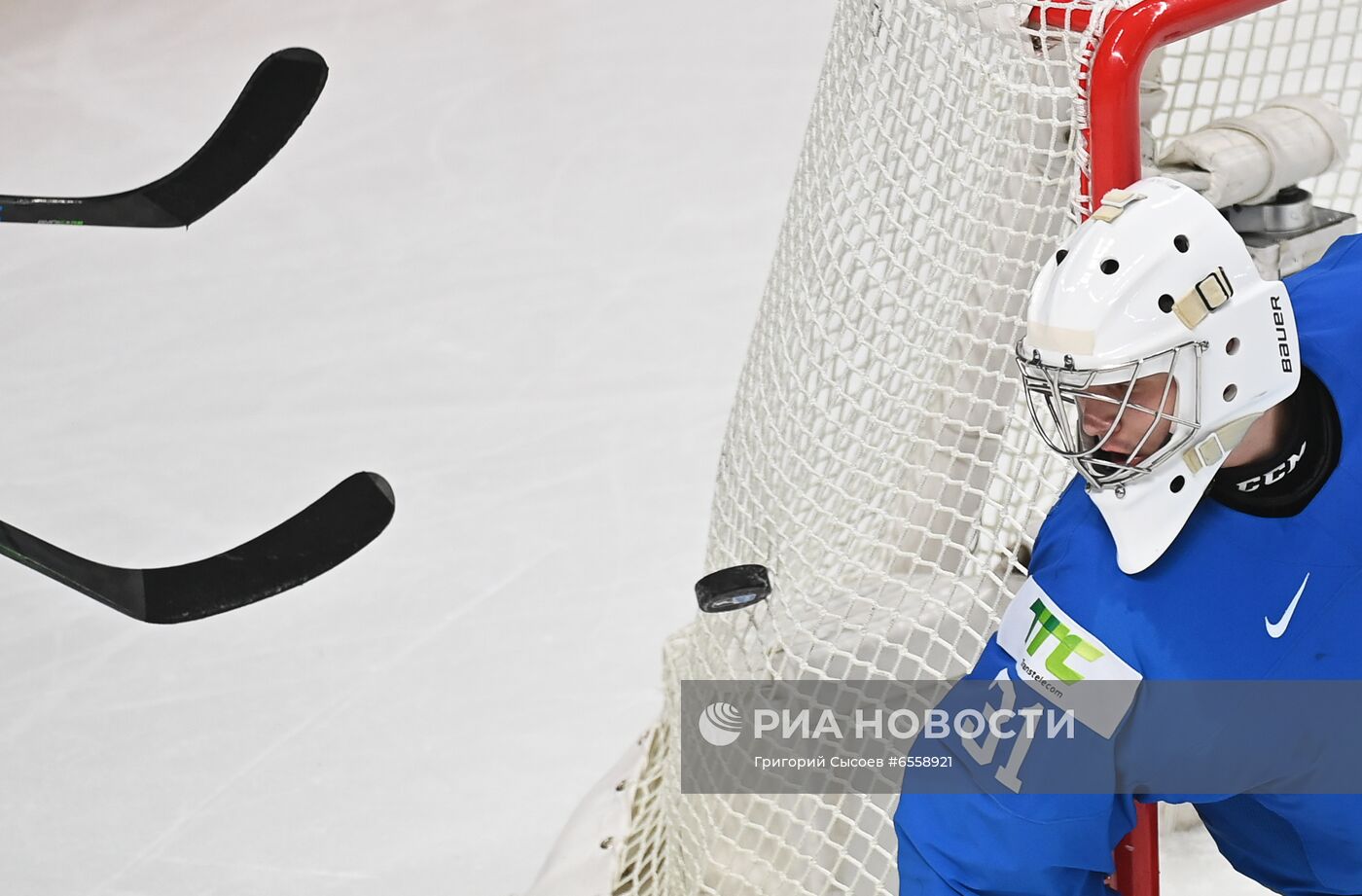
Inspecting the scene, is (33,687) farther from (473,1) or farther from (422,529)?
(473,1)

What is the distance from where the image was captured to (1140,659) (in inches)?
48.3

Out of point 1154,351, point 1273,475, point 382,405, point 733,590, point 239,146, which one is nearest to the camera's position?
point 1154,351

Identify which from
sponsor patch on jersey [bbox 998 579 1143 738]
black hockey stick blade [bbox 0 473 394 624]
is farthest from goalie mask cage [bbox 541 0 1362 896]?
black hockey stick blade [bbox 0 473 394 624]

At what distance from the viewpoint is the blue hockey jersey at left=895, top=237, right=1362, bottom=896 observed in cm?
123

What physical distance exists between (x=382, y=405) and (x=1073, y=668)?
8.34 ft

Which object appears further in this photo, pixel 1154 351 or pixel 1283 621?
pixel 1283 621

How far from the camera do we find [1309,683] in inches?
49.8

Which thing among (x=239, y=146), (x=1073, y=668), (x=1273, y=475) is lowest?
(x=1073, y=668)

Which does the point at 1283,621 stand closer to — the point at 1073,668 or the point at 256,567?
the point at 1073,668

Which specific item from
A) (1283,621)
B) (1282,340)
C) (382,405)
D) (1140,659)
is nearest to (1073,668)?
(1140,659)

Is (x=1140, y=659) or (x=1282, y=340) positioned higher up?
(x=1282, y=340)

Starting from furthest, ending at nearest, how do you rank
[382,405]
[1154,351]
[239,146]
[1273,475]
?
[382,405]
[239,146]
[1273,475]
[1154,351]

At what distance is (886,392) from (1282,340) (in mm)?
650

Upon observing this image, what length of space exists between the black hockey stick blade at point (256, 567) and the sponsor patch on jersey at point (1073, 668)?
1.29m
